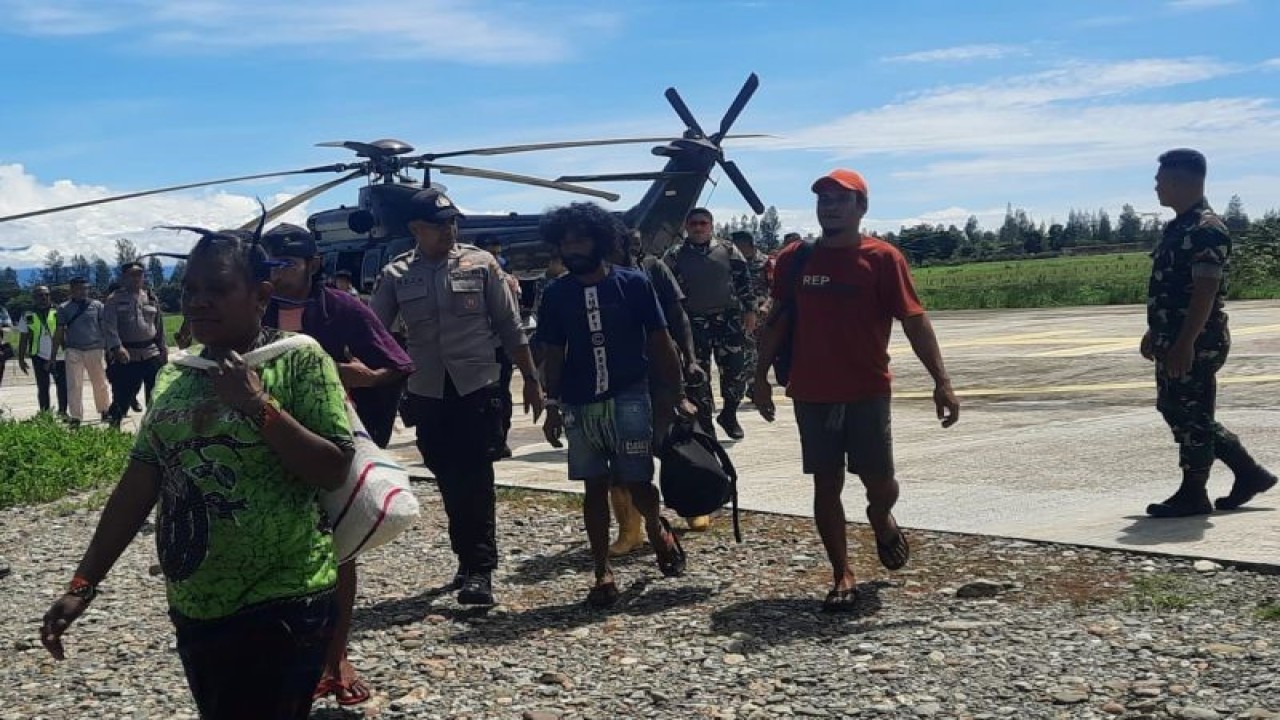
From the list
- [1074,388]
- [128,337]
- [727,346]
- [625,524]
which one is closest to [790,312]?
[625,524]

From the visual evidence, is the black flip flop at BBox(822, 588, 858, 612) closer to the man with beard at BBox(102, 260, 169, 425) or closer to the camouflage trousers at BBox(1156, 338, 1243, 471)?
the camouflage trousers at BBox(1156, 338, 1243, 471)

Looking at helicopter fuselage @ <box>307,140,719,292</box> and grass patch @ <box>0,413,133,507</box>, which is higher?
helicopter fuselage @ <box>307,140,719,292</box>

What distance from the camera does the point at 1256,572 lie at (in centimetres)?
574

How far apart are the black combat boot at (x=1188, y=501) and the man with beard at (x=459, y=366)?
10.7ft

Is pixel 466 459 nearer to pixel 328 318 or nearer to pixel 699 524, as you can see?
pixel 328 318

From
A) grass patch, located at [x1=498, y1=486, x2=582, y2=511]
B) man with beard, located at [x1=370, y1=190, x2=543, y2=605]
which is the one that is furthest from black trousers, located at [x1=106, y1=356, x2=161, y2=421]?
man with beard, located at [x1=370, y1=190, x2=543, y2=605]

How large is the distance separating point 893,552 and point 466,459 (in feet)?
6.58

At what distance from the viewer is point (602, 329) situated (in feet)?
20.4

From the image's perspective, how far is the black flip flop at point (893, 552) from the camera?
6.05 meters

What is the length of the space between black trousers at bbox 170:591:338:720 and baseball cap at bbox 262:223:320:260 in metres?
2.43

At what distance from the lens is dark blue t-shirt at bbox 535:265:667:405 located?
244 inches

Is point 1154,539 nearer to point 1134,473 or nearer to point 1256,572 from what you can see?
point 1256,572

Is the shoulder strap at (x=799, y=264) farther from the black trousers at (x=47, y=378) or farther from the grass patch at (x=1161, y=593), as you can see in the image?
the black trousers at (x=47, y=378)

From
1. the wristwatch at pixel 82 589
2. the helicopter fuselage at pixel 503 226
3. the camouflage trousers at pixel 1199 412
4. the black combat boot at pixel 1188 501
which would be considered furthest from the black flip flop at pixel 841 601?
the helicopter fuselage at pixel 503 226
